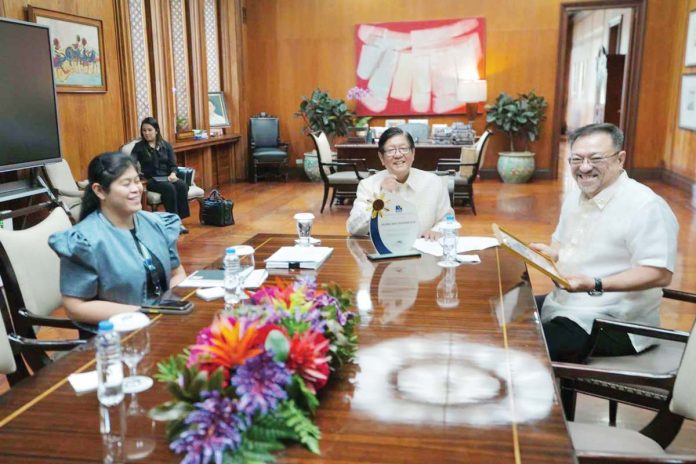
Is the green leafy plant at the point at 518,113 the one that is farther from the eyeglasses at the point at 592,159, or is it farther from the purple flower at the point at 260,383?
the purple flower at the point at 260,383

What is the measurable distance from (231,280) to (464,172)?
19.5ft

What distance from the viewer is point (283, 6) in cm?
1007

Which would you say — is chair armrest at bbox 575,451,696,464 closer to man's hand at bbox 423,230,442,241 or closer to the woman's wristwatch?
the woman's wristwatch

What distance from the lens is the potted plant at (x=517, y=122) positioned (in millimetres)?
9164

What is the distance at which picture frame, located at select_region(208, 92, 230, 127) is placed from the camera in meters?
9.39

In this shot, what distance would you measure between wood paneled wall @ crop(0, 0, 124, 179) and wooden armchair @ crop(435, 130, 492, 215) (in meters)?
3.49

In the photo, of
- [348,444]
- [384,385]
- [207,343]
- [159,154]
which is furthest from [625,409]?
[159,154]

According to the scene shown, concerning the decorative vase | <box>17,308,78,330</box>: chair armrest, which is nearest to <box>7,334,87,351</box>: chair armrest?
<box>17,308,78,330</box>: chair armrest

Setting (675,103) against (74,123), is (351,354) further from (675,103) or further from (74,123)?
(675,103)

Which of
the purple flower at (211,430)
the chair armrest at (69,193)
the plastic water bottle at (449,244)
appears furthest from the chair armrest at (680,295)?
the chair armrest at (69,193)

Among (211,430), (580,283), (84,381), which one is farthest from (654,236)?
(84,381)

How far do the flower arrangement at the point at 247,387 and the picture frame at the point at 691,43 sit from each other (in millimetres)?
8693

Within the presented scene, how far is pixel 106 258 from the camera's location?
6.97 ft

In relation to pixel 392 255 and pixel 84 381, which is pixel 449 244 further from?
pixel 84 381
